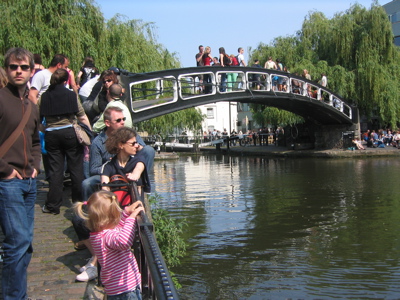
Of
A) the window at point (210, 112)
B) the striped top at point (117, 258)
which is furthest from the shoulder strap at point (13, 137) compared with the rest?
the window at point (210, 112)

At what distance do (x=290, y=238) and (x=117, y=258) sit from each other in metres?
6.03

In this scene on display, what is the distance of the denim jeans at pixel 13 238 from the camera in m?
3.52

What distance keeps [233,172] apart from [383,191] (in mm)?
7618

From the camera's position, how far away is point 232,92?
19562 millimetres

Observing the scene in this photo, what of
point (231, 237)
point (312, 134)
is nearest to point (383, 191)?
point (231, 237)

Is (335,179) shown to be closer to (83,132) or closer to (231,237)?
(231,237)

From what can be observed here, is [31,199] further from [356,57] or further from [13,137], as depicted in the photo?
[356,57]

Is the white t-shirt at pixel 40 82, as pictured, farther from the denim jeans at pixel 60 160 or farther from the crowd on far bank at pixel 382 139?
the crowd on far bank at pixel 382 139

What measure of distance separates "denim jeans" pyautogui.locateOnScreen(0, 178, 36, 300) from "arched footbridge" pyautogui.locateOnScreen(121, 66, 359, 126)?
8544 millimetres

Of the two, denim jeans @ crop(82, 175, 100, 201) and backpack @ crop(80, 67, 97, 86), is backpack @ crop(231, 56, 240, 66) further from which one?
denim jeans @ crop(82, 175, 100, 201)

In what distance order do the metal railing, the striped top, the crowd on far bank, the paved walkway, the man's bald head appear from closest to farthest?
the striped top → the paved walkway → the man's bald head → the metal railing → the crowd on far bank

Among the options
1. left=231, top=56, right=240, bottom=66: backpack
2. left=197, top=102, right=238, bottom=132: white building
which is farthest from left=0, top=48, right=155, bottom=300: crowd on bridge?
left=197, top=102, right=238, bottom=132: white building

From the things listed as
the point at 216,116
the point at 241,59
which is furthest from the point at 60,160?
the point at 216,116

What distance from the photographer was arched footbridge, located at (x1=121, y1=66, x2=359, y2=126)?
52.2 ft
